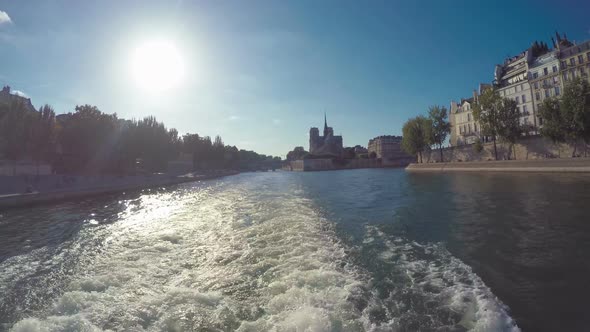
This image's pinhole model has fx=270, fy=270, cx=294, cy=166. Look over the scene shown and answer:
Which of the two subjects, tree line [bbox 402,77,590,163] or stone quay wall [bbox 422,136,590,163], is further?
stone quay wall [bbox 422,136,590,163]

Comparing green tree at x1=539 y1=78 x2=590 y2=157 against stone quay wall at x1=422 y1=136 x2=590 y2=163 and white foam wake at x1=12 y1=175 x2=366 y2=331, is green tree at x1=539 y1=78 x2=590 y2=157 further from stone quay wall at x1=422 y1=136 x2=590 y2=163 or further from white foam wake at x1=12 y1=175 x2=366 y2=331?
white foam wake at x1=12 y1=175 x2=366 y2=331

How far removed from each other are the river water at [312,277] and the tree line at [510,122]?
3903cm

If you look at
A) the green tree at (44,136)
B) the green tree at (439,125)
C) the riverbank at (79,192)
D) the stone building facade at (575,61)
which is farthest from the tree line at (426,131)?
the green tree at (44,136)

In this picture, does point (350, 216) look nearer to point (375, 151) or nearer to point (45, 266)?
point (45, 266)

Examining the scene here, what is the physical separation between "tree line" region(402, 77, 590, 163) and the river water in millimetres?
39028

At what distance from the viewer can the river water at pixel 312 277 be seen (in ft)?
15.1

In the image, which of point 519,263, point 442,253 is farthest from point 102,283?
point 519,263

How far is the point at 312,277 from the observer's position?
20.2 feet

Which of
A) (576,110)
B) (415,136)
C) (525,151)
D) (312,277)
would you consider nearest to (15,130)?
(312,277)

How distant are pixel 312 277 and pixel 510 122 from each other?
200ft

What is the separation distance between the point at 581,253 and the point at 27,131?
62.7 m

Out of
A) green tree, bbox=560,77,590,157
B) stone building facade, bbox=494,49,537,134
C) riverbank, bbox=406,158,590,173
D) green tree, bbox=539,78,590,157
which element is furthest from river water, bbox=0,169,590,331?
stone building facade, bbox=494,49,537,134

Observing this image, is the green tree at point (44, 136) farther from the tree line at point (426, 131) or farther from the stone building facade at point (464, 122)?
the stone building facade at point (464, 122)

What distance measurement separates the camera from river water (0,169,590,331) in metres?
4.61
